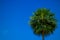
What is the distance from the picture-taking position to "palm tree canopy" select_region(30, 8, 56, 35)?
37.2 metres

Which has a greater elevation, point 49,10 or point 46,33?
point 49,10

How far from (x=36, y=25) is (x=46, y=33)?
77.6 inches

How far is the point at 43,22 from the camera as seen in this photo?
37344 mm

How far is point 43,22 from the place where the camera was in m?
37.3

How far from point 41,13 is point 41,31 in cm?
281

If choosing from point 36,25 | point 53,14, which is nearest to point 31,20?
point 36,25

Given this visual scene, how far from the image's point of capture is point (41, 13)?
3784 centimetres

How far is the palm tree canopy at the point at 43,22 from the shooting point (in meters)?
37.2

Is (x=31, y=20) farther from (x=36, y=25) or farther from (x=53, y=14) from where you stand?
(x=53, y=14)

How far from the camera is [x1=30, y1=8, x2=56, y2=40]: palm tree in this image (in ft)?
122

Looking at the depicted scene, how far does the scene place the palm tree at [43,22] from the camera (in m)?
37.2

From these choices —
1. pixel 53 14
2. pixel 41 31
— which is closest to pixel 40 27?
pixel 41 31

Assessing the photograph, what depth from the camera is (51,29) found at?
37.7 metres

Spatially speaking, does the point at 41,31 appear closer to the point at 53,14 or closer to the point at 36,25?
the point at 36,25
